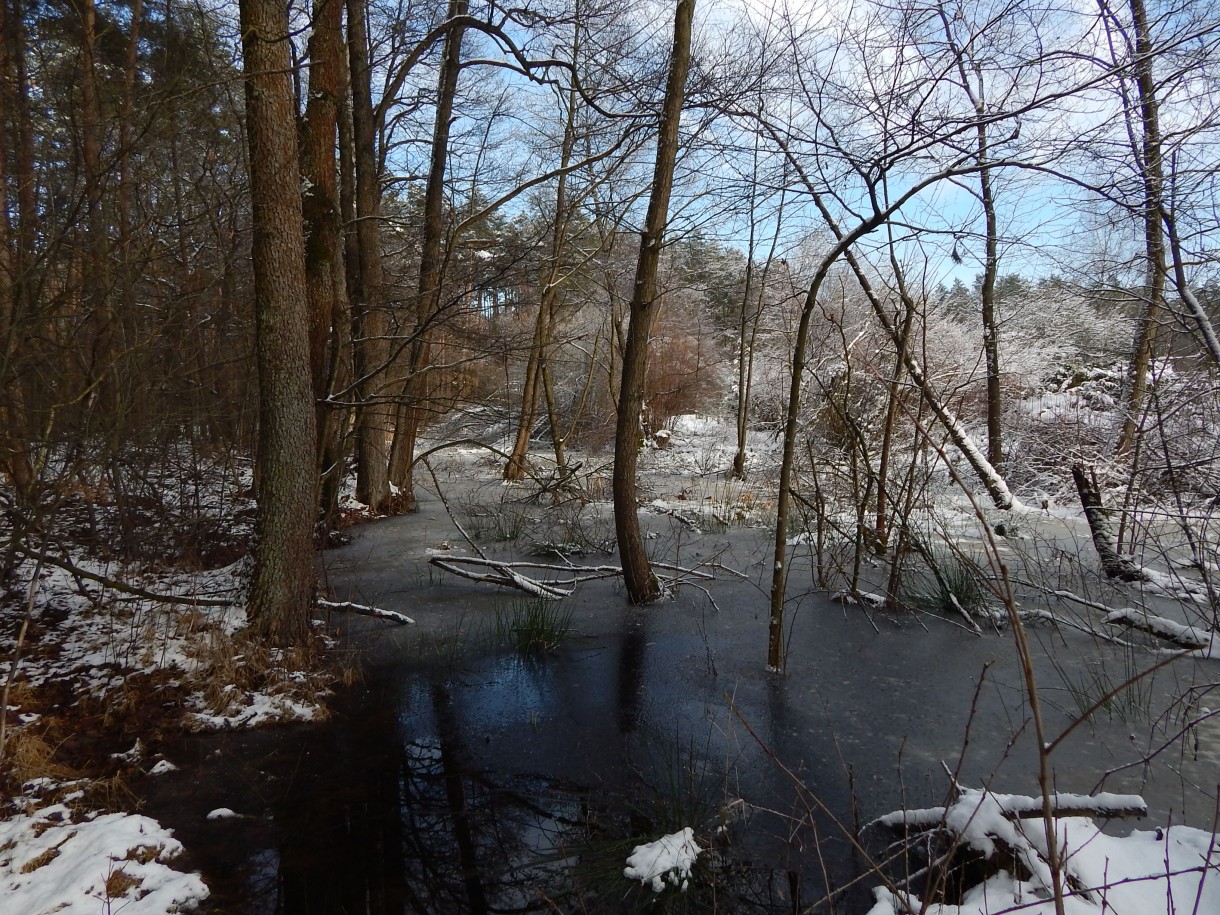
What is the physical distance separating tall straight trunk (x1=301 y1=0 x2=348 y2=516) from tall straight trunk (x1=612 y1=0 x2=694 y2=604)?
10.6ft

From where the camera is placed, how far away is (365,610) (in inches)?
245

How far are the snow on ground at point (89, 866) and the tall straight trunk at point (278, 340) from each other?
189 cm

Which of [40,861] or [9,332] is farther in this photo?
[9,332]

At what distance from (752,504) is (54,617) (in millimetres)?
9186

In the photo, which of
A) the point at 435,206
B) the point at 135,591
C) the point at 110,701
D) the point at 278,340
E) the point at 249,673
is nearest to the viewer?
the point at 110,701

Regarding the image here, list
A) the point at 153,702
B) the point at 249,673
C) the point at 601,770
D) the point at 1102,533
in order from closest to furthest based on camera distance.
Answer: the point at 601,770, the point at 153,702, the point at 249,673, the point at 1102,533

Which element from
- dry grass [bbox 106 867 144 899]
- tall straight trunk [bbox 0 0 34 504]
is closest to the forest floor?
dry grass [bbox 106 867 144 899]

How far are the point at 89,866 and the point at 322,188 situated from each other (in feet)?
22.3

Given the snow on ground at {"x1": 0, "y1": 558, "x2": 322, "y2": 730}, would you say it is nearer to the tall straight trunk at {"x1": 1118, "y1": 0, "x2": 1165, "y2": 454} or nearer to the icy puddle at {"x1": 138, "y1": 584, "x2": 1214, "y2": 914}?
the icy puddle at {"x1": 138, "y1": 584, "x2": 1214, "y2": 914}

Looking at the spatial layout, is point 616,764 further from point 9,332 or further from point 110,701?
point 9,332

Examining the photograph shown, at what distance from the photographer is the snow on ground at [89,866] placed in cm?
286

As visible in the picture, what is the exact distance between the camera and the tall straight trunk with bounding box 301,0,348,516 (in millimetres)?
7680

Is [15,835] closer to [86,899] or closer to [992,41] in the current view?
[86,899]

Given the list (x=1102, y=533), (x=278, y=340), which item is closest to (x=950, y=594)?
(x=1102, y=533)
